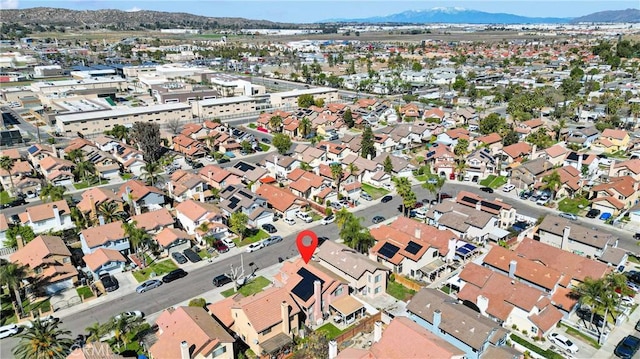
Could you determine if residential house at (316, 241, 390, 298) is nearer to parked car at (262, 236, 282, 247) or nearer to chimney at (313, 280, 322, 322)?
chimney at (313, 280, 322, 322)

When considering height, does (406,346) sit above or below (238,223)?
above

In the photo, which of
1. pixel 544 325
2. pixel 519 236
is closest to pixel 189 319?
pixel 544 325

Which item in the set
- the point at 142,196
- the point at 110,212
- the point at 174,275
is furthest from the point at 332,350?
the point at 142,196

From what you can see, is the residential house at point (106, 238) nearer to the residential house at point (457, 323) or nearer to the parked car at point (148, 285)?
the parked car at point (148, 285)

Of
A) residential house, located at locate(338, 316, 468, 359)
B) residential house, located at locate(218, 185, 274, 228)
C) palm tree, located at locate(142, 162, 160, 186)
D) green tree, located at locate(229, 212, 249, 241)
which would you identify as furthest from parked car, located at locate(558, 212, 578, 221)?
palm tree, located at locate(142, 162, 160, 186)

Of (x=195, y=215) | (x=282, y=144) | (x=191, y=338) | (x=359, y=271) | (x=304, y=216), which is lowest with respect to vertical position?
(x=304, y=216)

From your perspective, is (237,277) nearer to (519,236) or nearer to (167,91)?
(519,236)

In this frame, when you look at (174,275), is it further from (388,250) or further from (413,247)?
(413,247)

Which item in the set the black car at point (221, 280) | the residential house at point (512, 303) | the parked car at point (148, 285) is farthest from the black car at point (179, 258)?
the residential house at point (512, 303)
